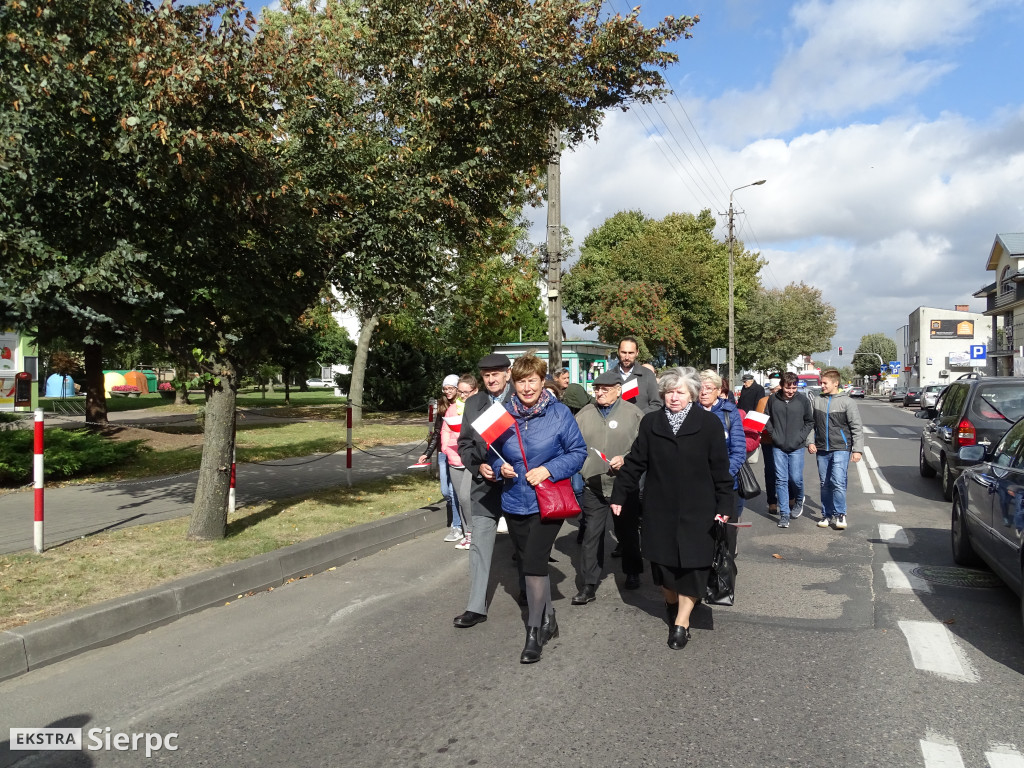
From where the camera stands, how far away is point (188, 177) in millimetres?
5945

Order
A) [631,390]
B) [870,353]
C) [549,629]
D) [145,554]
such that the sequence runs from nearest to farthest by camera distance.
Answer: [549,629]
[145,554]
[631,390]
[870,353]

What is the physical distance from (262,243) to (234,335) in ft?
3.10

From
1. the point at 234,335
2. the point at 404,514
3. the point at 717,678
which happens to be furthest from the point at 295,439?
the point at 717,678

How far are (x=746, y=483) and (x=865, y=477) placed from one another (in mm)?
8840

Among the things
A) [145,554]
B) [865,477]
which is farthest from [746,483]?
[865,477]

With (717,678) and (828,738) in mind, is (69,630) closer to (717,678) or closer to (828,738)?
(717,678)

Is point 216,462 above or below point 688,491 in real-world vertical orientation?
below

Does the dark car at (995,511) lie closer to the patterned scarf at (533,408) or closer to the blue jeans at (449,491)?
the patterned scarf at (533,408)

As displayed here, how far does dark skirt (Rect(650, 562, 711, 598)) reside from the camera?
480 centimetres

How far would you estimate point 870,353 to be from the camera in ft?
422

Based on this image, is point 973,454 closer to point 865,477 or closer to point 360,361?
point 865,477

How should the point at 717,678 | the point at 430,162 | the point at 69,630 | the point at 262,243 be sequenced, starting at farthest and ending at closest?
the point at 430,162 < the point at 262,243 < the point at 69,630 < the point at 717,678

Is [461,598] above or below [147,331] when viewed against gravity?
below

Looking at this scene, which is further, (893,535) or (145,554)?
(893,535)
